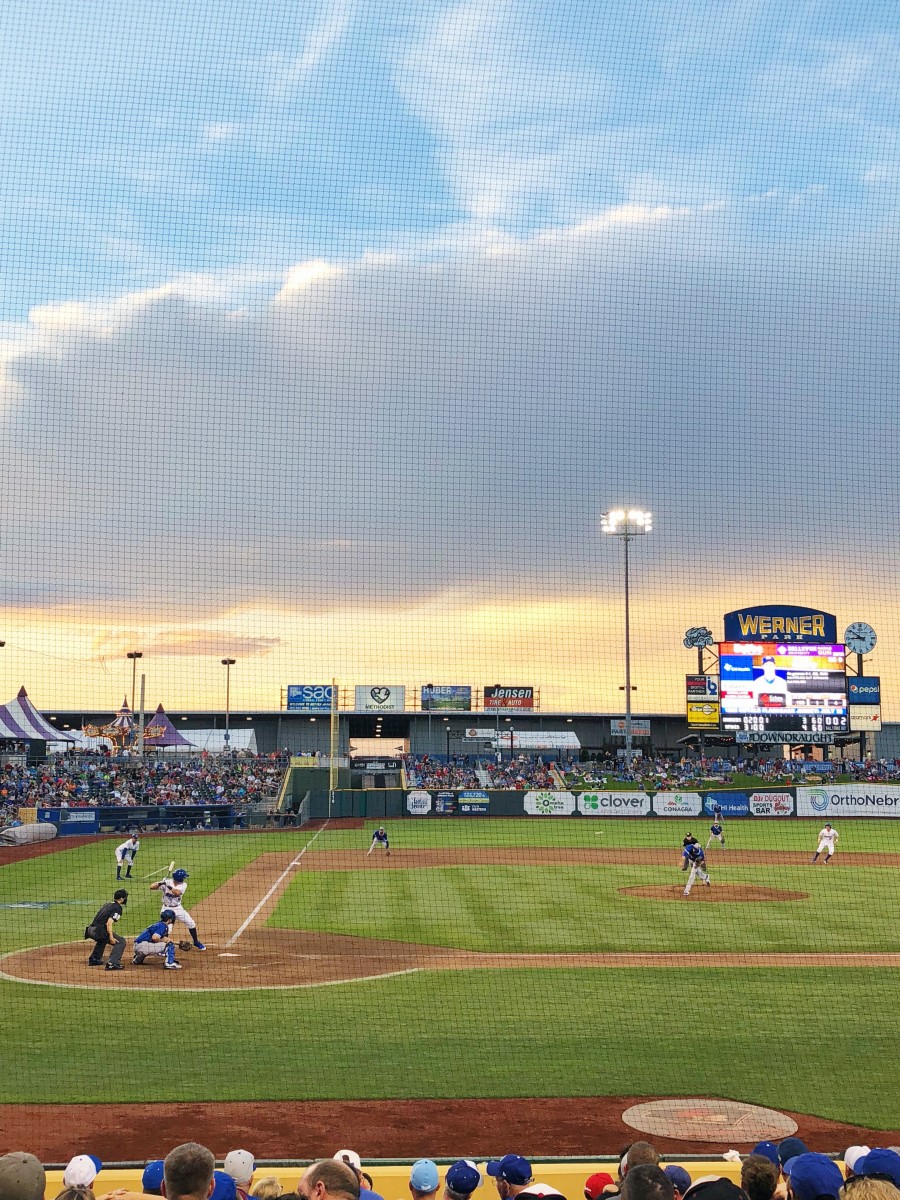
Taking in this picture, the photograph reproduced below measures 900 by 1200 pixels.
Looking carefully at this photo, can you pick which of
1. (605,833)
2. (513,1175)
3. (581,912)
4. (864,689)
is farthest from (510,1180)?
(864,689)

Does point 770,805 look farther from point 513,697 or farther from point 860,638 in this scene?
point 513,697

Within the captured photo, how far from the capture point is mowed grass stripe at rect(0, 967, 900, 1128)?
34.1 ft

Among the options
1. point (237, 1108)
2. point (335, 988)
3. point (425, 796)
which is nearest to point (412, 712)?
point (425, 796)

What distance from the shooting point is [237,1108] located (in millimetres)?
9750

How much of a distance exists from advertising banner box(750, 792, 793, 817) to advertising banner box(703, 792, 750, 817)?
313mm

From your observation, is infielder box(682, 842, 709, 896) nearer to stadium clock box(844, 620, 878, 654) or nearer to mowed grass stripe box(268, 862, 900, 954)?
mowed grass stripe box(268, 862, 900, 954)

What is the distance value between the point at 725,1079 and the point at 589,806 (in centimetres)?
4116

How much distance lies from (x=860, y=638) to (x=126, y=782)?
Result: 34.4m

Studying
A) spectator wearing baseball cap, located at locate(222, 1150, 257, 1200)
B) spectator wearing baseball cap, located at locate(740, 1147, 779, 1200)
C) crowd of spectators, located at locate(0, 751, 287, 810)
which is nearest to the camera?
spectator wearing baseball cap, located at locate(740, 1147, 779, 1200)

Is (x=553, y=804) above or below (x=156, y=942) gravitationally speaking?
below

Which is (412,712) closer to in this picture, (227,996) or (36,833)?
(36,833)

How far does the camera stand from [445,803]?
2053 inches

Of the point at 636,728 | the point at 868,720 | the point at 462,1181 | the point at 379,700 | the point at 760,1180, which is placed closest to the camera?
the point at 760,1180


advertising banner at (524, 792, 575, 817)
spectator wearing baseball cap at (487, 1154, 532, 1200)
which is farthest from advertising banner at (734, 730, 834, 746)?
spectator wearing baseball cap at (487, 1154, 532, 1200)
